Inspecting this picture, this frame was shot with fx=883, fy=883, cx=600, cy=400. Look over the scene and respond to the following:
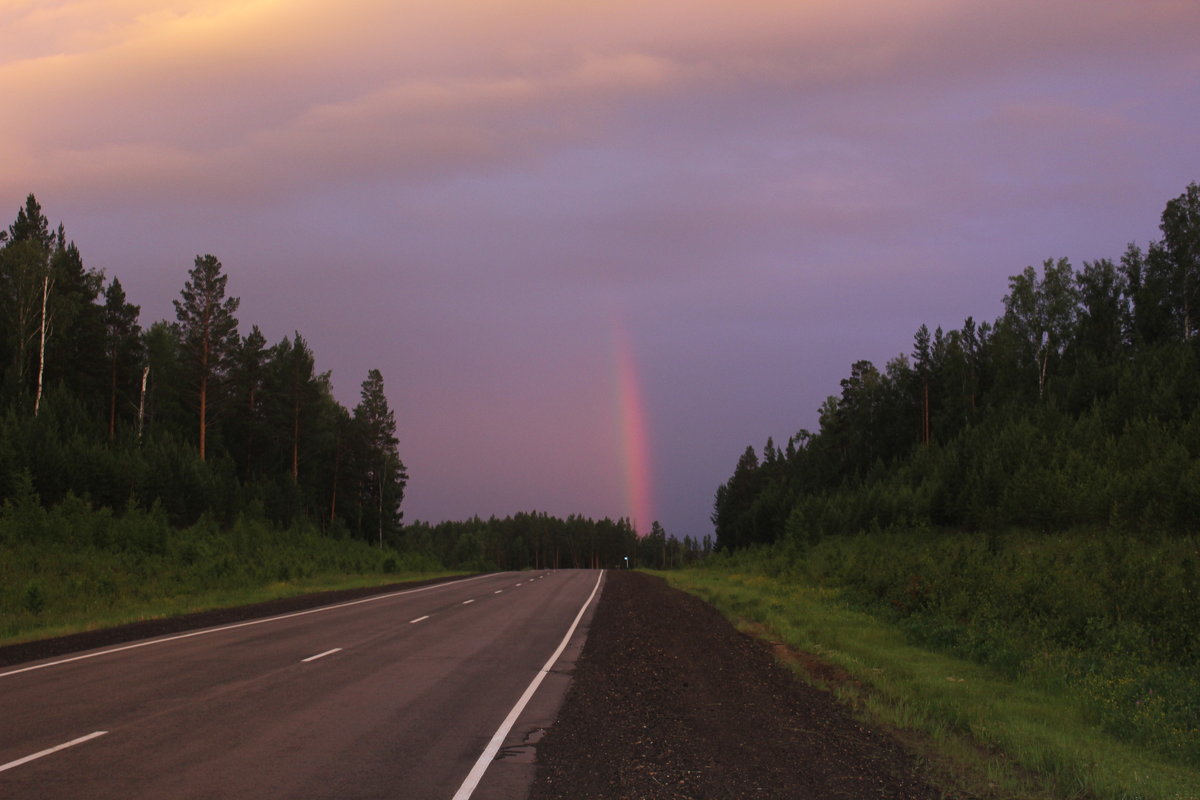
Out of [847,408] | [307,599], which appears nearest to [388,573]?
[307,599]

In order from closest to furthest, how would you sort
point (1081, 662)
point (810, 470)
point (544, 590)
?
point (1081, 662) < point (544, 590) < point (810, 470)

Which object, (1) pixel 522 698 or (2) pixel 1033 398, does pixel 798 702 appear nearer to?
(1) pixel 522 698

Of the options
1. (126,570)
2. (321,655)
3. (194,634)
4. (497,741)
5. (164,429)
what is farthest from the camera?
(164,429)

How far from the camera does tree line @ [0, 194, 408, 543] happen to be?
50.2 m

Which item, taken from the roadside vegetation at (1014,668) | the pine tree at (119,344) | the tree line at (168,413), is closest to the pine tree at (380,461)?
the tree line at (168,413)

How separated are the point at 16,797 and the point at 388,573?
57.7 meters

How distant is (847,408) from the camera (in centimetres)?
11175

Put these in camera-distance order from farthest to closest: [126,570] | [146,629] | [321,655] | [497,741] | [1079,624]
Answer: [126,570] < [146,629] < [1079,624] < [321,655] < [497,741]

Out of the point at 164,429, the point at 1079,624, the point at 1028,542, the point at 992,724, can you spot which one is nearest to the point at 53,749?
the point at 992,724

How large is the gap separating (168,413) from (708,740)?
8072cm

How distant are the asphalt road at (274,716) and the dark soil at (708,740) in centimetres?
55

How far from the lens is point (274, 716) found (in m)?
10.2

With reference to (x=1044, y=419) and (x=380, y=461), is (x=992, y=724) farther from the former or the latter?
(x=380, y=461)

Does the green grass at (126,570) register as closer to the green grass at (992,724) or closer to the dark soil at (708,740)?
the dark soil at (708,740)
